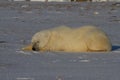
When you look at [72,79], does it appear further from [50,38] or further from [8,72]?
[50,38]

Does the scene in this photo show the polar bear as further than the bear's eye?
No

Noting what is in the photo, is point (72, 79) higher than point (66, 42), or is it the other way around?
point (72, 79)

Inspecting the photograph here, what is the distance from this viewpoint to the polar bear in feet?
36.2

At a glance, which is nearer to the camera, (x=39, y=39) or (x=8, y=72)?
(x=8, y=72)

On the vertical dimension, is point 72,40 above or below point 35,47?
above

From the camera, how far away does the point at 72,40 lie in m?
11.2

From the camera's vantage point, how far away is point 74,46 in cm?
1119

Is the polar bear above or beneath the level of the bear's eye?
above

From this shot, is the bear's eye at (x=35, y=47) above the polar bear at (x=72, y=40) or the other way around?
the other way around

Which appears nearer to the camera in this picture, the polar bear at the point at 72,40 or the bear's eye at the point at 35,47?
the polar bear at the point at 72,40

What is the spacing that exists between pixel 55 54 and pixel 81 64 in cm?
152

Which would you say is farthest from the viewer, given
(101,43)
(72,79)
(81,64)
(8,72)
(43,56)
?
(101,43)

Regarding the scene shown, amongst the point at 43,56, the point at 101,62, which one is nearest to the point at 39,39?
the point at 43,56

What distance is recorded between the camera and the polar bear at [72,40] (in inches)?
434
